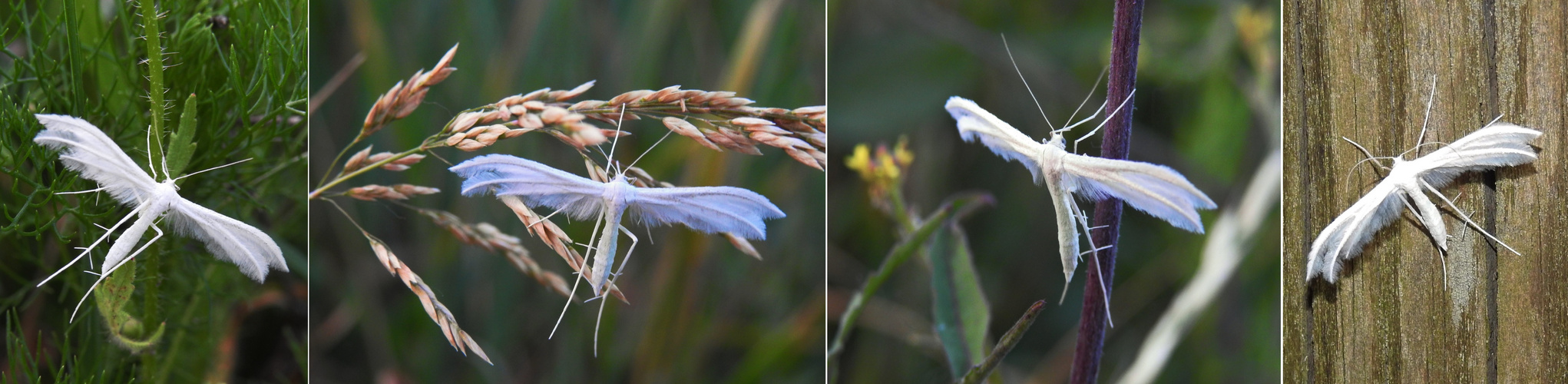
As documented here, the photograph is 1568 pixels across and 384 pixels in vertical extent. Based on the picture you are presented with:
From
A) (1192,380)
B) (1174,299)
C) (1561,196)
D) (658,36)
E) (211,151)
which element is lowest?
(1192,380)

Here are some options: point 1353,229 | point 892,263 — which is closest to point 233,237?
point 892,263

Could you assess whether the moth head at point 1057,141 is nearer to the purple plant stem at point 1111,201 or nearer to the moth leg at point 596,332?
the purple plant stem at point 1111,201

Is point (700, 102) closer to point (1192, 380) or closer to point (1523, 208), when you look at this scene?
point (1192, 380)

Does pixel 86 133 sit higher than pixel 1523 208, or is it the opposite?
pixel 86 133

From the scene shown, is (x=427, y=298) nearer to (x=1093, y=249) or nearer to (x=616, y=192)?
(x=616, y=192)

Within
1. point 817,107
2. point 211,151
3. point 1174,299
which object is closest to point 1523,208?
point 1174,299

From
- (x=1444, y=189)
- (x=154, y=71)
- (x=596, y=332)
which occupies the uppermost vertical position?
(x=154, y=71)
